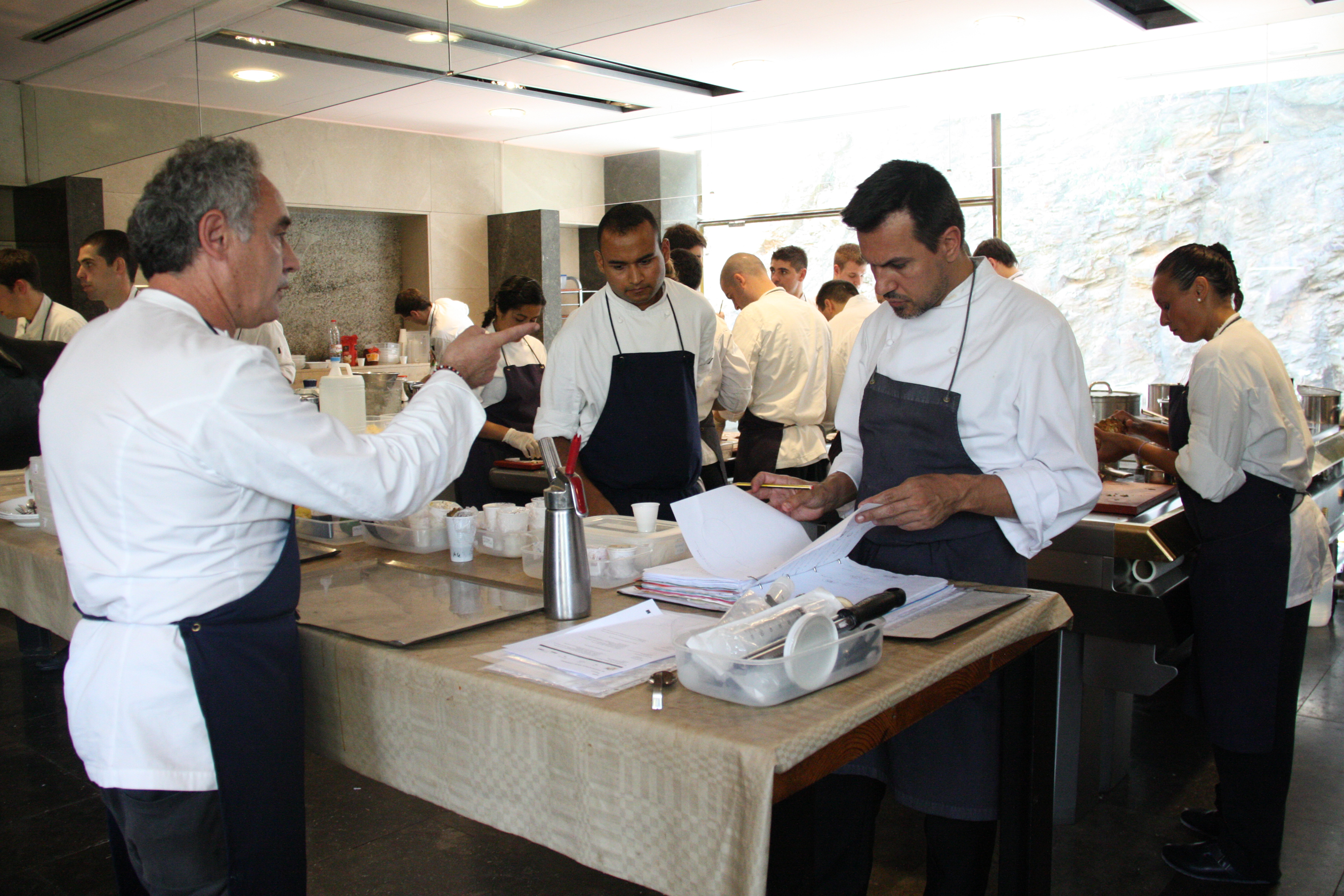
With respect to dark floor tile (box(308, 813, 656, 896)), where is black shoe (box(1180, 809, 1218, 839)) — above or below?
above

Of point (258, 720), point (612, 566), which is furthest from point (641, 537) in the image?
point (258, 720)

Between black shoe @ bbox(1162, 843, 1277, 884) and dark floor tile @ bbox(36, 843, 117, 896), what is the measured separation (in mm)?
2441

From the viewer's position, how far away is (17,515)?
2396mm

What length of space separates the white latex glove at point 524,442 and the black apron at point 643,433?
1148 millimetres

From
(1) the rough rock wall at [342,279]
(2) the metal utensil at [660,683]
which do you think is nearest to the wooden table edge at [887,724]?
(2) the metal utensil at [660,683]

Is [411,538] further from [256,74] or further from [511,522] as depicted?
[256,74]

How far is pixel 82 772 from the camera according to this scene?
9.69 feet

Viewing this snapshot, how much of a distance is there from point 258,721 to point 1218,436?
6.74 feet

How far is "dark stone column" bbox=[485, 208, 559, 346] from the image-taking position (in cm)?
755

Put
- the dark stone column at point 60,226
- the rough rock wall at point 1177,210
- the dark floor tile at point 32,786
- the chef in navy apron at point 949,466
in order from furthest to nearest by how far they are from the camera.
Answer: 1. the dark stone column at point 60,226
2. the rough rock wall at point 1177,210
3. the dark floor tile at point 32,786
4. the chef in navy apron at point 949,466

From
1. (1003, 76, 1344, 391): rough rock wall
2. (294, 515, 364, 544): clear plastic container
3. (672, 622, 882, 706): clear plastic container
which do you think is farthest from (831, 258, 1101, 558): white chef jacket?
(1003, 76, 1344, 391): rough rock wall

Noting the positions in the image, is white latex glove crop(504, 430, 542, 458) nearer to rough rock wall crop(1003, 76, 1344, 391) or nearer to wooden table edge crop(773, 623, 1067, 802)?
wooden table edge crop(773, 623, 1067, 802)

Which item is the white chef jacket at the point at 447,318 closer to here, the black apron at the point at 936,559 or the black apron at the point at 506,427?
the black apron at the point at 506,427

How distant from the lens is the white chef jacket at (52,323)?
177 inches
